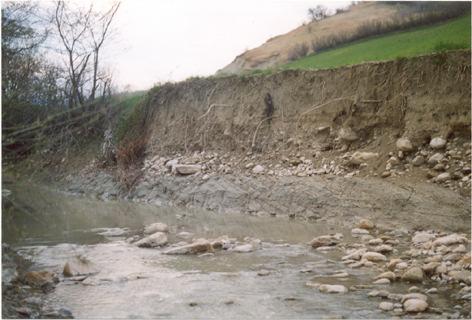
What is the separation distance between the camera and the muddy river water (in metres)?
5.66

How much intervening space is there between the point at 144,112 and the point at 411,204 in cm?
1165

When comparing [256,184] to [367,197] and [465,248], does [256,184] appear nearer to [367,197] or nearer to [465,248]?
[367,197]

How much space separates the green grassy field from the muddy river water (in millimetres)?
4933

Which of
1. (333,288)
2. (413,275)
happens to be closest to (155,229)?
(333,288)

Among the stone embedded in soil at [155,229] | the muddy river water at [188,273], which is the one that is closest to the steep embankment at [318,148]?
the muddy river water at [188,273]

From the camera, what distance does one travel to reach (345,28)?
17812mm

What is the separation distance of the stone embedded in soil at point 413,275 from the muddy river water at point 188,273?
0.68 feet

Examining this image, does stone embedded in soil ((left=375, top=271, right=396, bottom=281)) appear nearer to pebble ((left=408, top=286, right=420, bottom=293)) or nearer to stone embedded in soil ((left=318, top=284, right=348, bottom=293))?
pebble ((left=408, top=286, right=420, bottom=293))

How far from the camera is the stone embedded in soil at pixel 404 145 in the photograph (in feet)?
37.9

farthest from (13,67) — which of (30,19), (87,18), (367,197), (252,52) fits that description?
(252,52)

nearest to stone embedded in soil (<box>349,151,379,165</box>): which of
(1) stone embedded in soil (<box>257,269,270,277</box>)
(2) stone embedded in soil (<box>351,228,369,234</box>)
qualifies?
(2) stone embedded in soil (<box>351,228,369,234</box>)

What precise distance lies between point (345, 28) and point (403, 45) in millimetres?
4374

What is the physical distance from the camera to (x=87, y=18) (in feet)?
56.1

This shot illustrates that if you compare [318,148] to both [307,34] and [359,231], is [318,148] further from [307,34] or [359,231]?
[307,34]
